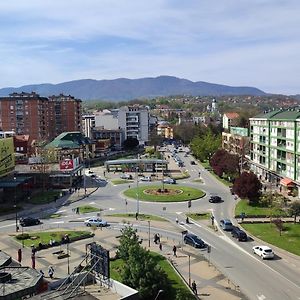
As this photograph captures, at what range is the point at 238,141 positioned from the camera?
9631cm

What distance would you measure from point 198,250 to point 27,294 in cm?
2224

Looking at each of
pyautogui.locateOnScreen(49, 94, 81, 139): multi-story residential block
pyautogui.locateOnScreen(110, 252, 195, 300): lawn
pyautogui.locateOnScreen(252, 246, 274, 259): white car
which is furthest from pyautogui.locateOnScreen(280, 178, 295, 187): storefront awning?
pyautogui.locateOnScreen(49, 94, 81, 139): multi-story residential block

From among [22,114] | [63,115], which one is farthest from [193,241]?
[63,115]

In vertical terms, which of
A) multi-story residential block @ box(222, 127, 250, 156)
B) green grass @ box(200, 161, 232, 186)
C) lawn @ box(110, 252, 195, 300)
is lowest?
green grass @ box(200, 161, 232, 186)

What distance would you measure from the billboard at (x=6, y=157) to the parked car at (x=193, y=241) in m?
33.4

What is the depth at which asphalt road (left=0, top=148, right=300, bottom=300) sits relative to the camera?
105 ft

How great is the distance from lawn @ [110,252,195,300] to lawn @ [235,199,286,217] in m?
18.5

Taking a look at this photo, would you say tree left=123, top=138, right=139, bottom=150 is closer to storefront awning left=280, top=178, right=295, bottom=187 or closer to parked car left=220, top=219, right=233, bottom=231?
storefront awning left=280, top=178, right=295, bottom=187

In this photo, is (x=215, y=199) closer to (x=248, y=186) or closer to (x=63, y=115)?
(x=248, y=186)

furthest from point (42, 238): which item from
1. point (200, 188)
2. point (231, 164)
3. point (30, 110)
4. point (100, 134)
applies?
point (100, 134)

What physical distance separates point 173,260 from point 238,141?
62.0 meters

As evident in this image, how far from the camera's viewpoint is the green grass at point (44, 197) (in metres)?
63.6

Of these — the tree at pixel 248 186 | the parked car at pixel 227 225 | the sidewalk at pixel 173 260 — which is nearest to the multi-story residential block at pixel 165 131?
the tree at pixel 248 186

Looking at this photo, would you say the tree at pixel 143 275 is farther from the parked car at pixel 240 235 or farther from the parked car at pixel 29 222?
the parked car at pixel 29 222
